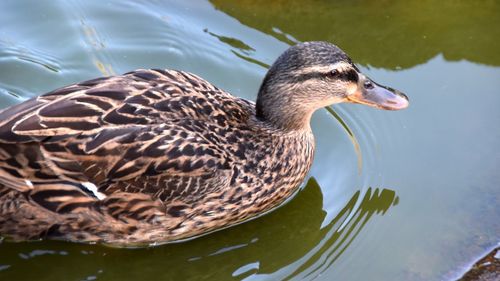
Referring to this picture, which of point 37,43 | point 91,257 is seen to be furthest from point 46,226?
point 37,43

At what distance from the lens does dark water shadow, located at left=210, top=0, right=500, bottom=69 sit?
285 inches

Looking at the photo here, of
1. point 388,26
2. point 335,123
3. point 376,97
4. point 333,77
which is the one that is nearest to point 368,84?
point 376,97

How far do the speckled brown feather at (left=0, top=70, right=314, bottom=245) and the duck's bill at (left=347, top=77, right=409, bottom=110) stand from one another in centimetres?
84

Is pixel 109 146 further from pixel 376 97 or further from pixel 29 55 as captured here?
pixel 29 55

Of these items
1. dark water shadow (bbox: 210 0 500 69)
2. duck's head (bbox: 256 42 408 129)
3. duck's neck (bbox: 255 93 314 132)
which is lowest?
duck's neck (bbox: 255 93 314 132)

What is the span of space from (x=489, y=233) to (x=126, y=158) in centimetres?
256

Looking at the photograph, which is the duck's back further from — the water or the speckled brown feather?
the water

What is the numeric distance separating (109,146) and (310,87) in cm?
150

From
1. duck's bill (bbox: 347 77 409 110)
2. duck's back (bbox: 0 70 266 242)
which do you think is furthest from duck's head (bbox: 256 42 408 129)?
duck's back (bbox: 0 70 266 242)

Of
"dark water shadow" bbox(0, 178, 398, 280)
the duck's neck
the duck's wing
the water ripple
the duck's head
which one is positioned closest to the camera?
the duck's wing

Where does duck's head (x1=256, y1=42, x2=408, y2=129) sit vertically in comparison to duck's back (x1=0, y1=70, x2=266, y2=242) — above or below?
above

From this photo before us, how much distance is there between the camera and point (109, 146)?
16.6 feet

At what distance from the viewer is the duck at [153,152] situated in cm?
506

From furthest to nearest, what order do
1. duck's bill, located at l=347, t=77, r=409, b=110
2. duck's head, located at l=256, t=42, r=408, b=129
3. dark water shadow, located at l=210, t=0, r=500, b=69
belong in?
dark water shadow, located at l=210, t=0, r=500, b=69 < duck's bill, located at l=347, t=77, r=409, b=110 < duck's head, located at l=256, t=42, r=408, b=129
